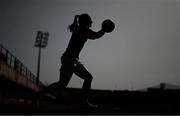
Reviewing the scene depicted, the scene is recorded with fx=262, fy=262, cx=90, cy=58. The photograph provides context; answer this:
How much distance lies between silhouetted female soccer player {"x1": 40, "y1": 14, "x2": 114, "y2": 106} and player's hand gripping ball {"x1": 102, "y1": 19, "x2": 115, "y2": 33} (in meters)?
0.07

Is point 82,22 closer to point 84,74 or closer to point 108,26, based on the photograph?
point 108,26

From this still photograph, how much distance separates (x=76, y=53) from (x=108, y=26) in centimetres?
87

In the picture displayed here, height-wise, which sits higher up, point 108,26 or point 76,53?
point 108,26

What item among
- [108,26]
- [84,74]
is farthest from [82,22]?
[84,74]

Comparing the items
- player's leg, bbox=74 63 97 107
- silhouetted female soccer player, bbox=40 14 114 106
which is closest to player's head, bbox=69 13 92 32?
silhouetted female soccer player, bbox=40 14 114 106

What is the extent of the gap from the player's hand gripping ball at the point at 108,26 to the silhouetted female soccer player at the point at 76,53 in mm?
69

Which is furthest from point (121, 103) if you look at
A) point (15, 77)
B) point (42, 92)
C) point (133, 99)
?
point (42, 92)

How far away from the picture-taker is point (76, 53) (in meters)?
4.98

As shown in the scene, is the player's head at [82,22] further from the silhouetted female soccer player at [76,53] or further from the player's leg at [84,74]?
the player's leg at [84,74]

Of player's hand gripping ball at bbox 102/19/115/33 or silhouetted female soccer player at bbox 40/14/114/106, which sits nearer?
silhouetted female soccer player at bbox 40/14/114/106

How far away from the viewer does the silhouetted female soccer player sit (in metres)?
4.90

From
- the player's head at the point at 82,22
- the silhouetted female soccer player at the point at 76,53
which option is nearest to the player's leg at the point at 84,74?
the silhouetted female soccer player at the point at 76,53

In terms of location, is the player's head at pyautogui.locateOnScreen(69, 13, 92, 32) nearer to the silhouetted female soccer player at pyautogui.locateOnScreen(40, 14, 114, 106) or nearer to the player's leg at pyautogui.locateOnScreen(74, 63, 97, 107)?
the silhouetted female soccer player at pyautogui.locateOnScreen(40, 14, 114, 106)

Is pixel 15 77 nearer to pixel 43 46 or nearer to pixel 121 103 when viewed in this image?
pixel 43 46
